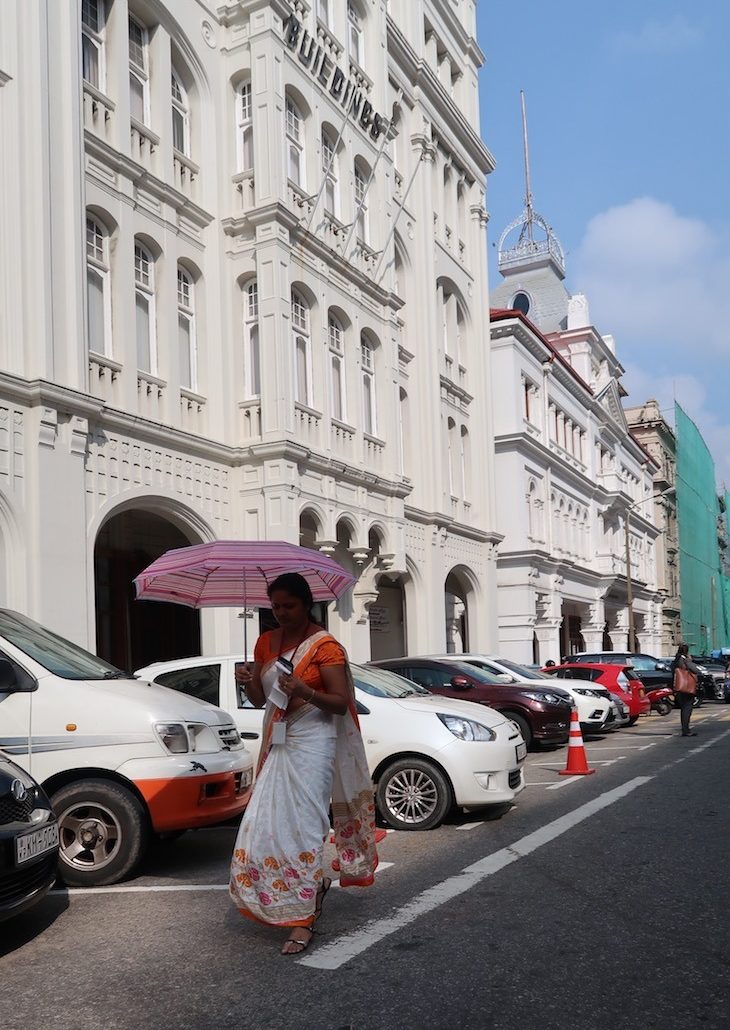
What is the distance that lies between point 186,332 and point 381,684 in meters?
10.2

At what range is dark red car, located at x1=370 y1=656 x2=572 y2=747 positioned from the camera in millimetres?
16078

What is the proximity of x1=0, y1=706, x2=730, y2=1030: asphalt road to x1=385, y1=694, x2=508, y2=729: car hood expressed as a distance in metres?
1.29

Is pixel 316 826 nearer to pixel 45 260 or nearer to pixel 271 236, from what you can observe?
pixel 45 260

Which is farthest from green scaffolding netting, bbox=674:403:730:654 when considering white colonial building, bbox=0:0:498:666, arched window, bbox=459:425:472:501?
white colonial building, bbox=0:0:498:666

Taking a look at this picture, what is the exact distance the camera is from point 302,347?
69.6 ft

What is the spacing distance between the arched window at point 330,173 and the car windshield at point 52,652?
1598cm

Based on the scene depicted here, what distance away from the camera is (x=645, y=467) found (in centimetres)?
6706

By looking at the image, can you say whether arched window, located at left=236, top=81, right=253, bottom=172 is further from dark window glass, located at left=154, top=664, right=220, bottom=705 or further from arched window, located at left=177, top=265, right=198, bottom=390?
dark window glass, located at left=154, top=664, right=220, bottom=705

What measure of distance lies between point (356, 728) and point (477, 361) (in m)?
26.9

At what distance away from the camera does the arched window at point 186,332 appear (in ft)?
62.3

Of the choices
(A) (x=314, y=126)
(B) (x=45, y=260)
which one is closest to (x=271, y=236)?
(A) (x=314, y=126)

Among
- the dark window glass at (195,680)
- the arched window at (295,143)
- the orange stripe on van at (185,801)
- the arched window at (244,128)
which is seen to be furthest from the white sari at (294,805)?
the arched window at (295,143)

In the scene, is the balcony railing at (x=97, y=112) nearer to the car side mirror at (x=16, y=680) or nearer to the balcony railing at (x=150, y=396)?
the balcony railing at (x=150, y=396)

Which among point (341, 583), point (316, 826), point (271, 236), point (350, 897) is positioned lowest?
point (350, 897)
